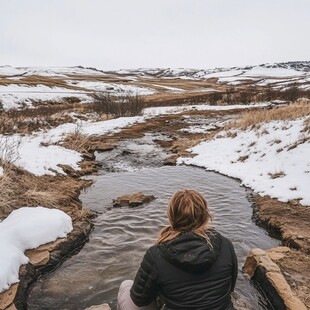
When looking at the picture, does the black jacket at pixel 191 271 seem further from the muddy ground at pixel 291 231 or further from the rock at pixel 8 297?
the rock at pixel 8 297

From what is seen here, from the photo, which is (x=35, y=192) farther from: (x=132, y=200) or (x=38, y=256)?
(x=38, y=256)

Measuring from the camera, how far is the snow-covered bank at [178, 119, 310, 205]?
29.5 ft

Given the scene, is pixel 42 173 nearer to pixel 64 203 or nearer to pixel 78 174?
pixel 78 174

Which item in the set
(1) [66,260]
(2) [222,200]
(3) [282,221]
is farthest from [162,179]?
(1) [66,260]

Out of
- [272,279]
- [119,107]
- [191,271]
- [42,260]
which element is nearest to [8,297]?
[42,260]

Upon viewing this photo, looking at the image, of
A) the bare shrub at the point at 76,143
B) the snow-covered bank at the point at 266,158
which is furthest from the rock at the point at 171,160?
the bare shrub at the point at 76,143

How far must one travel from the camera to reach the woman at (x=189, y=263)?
2.84 metres

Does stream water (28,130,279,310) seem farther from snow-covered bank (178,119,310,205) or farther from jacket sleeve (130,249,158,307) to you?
jacket sleeve (130,249,158,307)

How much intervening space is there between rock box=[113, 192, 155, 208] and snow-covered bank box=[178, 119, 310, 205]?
2.98 meters

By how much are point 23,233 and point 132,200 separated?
10.9 feet

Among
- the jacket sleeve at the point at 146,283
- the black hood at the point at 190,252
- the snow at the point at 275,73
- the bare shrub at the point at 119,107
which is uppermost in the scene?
the black hood at the point at 190,252

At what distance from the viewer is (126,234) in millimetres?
7098

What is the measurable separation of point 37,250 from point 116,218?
2.33m

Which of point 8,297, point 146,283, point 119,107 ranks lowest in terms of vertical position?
point 119,107
